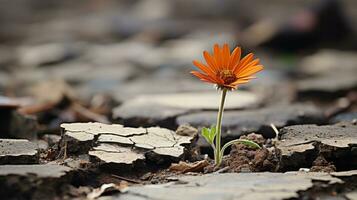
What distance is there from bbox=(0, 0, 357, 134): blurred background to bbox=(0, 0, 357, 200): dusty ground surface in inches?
0.6

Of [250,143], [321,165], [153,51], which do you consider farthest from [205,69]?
[153,51]

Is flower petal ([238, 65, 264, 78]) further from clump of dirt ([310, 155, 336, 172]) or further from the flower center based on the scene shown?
clump of dirt ([310, 155, 336, 172])

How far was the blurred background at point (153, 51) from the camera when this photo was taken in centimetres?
405

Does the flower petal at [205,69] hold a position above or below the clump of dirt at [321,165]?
above

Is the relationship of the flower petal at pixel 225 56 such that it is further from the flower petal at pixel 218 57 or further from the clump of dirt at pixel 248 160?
the clump of dirt at pixel 248 160

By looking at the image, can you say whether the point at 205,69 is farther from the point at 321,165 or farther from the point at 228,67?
the point at 321,165

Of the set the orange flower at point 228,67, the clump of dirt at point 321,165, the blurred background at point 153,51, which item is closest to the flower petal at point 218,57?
the orange flower at point 228,67

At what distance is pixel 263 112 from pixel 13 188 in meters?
1.48

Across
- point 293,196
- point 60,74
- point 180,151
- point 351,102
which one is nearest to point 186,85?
point 351,102

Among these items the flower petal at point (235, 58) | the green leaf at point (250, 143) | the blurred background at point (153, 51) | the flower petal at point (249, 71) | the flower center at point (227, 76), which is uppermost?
the blurred background at point (153, 51)

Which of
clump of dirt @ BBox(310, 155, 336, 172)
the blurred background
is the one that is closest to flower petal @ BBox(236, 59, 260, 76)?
clump of dirt @ BBox(310, 155, 336, 172)

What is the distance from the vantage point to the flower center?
2.02 m

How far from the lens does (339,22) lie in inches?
255

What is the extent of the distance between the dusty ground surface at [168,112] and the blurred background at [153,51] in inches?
0.6
